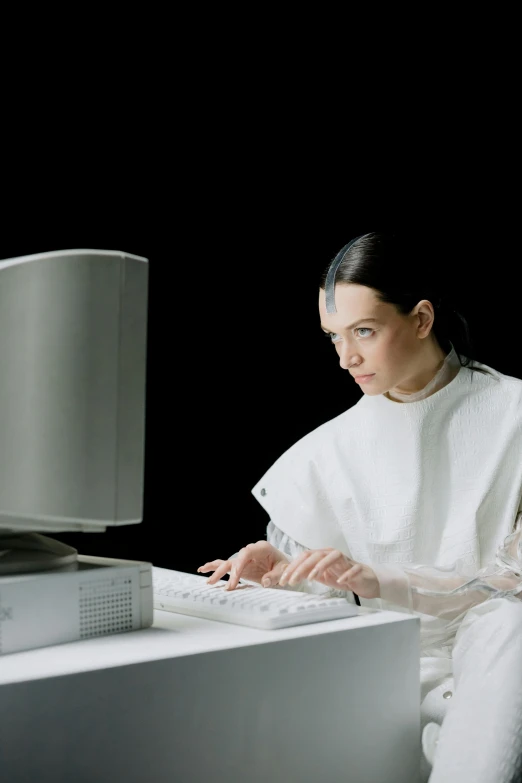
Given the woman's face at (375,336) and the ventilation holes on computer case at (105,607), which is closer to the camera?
the ventilation holes on computer case at (105,607)

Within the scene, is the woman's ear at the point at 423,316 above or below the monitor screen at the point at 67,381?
above

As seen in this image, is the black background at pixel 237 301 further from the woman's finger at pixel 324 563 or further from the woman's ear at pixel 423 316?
the woman's finger at pixel 324 563

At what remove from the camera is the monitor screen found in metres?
1.33

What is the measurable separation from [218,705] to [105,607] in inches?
8.8

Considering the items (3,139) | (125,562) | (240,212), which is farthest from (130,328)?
(240,212)

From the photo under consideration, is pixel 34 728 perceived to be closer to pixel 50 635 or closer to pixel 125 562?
pixel 50 635

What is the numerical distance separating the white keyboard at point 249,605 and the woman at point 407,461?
251 millimetres

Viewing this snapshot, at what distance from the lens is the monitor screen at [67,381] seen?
133 centimetres

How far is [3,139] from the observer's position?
9.15 ft

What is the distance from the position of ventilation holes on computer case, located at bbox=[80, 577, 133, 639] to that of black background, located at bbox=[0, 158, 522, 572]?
157 cm

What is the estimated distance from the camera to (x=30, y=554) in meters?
1.41

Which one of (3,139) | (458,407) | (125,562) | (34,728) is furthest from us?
(3,139)

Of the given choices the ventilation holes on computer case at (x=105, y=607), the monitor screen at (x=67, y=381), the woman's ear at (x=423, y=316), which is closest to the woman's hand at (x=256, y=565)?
the ventilation holes on computer case at (x=105, y=607)

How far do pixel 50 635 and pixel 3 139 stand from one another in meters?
1.84
